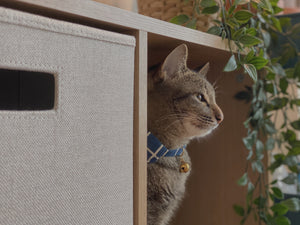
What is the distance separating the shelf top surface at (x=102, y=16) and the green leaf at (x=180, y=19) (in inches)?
5.8

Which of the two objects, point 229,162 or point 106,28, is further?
point 229,162

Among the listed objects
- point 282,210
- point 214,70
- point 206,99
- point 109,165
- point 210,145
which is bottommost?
point 282,210

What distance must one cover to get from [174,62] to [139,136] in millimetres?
309

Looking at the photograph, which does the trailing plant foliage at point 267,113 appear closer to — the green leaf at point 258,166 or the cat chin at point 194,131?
the green leaf at point 258,166

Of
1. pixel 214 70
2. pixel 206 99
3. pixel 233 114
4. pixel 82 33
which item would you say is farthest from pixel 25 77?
pixel 233 114

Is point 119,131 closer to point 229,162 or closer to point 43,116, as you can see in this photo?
point 43,116

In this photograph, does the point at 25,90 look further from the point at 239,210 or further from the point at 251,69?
the point at 239,210

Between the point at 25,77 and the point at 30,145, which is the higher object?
the point at 25,77

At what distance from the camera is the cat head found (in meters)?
0.90

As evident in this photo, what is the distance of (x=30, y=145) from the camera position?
1.52ft

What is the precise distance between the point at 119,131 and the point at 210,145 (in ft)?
2.61

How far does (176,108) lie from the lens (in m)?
0.91

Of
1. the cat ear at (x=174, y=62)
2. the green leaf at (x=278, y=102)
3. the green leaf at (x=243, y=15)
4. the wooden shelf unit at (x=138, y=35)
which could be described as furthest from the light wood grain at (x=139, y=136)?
the green leaf at (x=278, y=102)

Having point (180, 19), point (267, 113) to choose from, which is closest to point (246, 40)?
point (180, 19)
